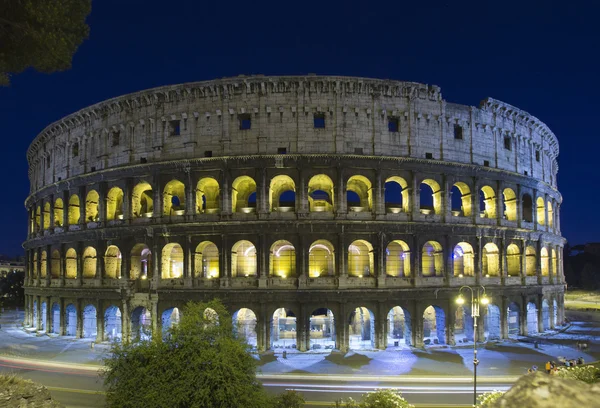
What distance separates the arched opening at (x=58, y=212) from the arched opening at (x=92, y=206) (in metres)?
4.38

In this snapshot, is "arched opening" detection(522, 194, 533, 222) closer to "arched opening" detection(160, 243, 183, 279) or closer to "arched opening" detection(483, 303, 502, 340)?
"arched opening" detection(483, 303, 502, 340)

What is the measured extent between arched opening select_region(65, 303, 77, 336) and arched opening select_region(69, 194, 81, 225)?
7472 millimetres

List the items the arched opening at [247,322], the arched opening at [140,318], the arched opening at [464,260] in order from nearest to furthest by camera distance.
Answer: the arched opening at [247,322], the arched opening at [140,318], the arched opening at [464,260]

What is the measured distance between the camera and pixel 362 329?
1342 inches

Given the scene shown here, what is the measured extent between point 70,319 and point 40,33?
3108cm

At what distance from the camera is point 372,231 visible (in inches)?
1280

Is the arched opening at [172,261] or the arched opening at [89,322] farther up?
the arched opening at [172,261]

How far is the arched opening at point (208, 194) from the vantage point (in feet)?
112

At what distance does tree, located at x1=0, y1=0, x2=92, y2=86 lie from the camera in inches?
565

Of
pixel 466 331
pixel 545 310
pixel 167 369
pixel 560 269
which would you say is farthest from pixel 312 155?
pixel 560 269

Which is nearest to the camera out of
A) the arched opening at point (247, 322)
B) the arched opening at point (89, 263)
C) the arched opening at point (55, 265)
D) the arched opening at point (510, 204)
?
the arched opening at point (247, 322)

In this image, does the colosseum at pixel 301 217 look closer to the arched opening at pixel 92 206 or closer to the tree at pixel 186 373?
the arched opening at pixel 92 206

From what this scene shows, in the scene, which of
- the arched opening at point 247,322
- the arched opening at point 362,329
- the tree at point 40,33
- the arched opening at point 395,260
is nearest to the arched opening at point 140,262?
the arched opening at point 247,322

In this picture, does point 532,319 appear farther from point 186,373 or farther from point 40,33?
point 40,33
